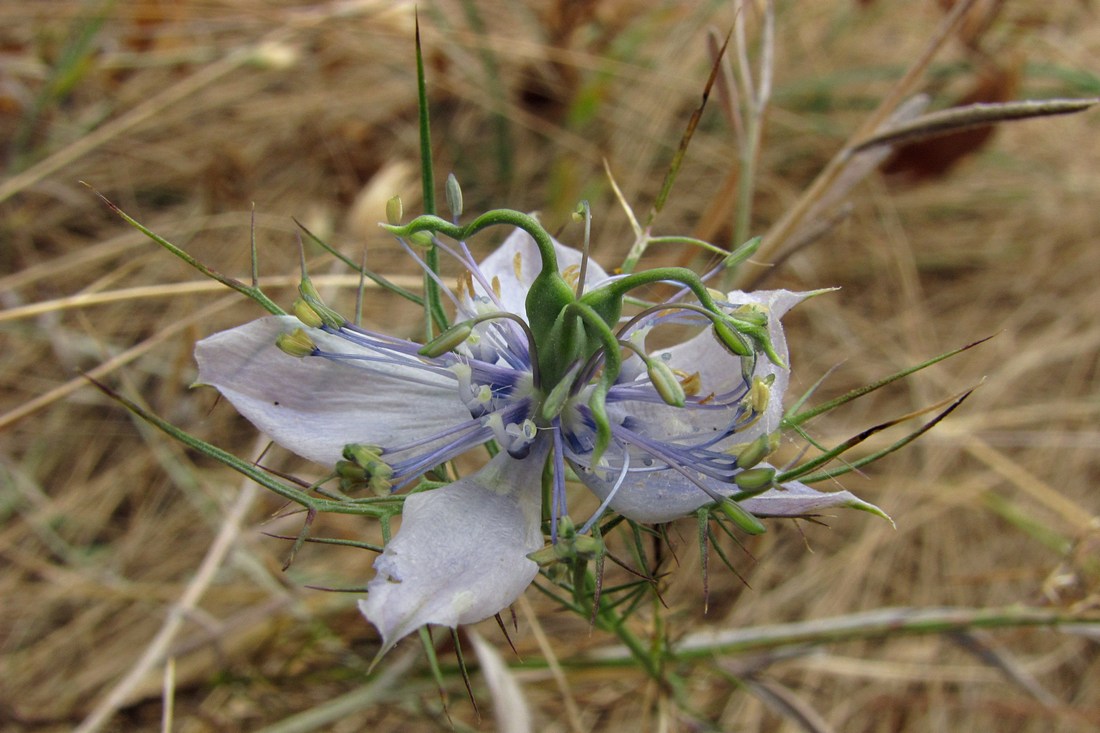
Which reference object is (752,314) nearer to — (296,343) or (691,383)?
(691,383)

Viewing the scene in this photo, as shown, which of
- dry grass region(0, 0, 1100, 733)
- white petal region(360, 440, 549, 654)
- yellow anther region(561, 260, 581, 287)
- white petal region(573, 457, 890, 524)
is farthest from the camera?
dry grass region(0, 0, 1100, 733)

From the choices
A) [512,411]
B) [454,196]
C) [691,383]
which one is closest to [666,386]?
[691,383]

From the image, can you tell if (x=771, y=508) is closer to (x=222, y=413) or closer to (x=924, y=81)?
(x=222, y=413)

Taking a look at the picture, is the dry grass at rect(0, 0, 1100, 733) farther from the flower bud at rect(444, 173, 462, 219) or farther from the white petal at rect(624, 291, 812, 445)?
the flower bud at rect(444, 173, 462, 219)

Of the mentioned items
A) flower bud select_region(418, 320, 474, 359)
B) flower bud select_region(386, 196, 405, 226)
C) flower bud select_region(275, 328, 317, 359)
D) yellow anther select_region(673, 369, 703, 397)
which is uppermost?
flower bud select_region(386, 196, 405, 226)

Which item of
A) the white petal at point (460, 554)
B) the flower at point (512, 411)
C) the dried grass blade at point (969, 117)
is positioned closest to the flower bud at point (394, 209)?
the flower at point (512, 411)

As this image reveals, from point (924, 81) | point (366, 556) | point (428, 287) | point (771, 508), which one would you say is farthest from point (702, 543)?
point (924, 81)

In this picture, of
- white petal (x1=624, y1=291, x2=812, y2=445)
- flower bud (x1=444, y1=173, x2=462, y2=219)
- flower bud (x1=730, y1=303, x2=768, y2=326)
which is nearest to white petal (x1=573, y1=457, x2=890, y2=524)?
white petal (x1=624, y1=291, x2=812, y2=445)
